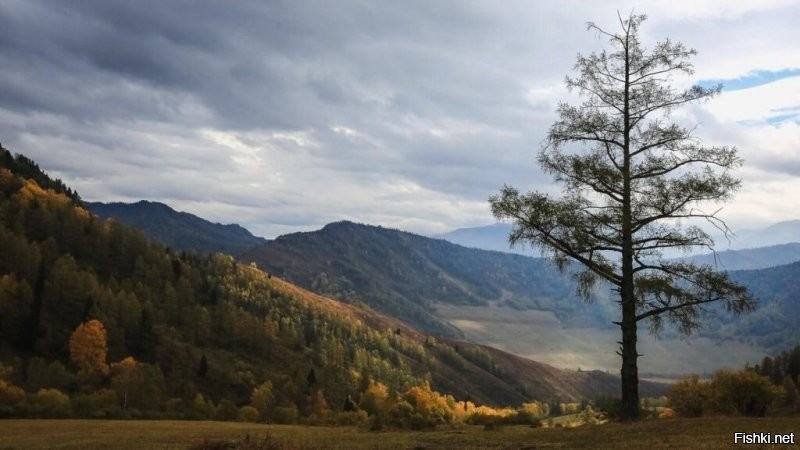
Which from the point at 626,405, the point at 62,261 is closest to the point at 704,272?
the point at 626,405

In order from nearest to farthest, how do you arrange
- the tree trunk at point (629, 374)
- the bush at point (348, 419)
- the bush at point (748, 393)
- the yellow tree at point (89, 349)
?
Result: the tree trunk at point (629, 374) → the bush at point (748, 393) → the bush at point (348, 419) → the yellow tree at point (89, 349)

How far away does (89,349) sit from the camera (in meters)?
164

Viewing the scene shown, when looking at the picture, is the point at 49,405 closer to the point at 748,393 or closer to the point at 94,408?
the point at 94,408

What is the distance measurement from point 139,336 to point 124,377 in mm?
50162

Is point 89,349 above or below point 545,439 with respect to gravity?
below

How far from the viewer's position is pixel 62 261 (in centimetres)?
19150

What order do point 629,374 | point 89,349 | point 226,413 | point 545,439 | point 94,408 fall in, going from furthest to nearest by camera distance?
point 89,349
point 226,413
point 94,408
point 629,374
point 545,439

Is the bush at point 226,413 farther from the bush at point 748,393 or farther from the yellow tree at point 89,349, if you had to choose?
the bush at point 748,393

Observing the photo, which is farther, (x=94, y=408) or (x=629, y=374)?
(x=94, y=408)

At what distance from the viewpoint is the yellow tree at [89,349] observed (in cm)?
16088

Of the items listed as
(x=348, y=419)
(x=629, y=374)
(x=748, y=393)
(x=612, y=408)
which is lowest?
(x=348, y=419)

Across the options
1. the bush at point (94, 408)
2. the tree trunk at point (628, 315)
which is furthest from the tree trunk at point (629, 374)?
the bush at point (94, 408)

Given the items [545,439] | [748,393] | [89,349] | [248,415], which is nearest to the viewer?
[545,439]

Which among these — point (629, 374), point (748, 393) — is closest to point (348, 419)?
point (748, 393)
